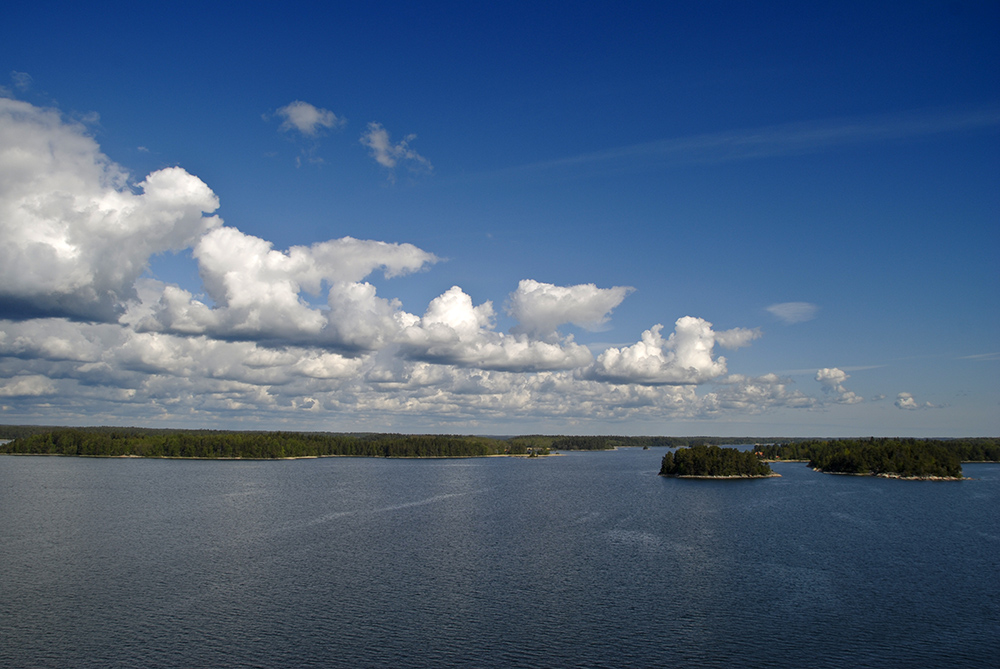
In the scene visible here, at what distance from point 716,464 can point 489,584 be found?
144m

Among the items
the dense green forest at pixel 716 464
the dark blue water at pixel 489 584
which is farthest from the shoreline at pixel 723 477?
the dark blue water at pixel 489 584

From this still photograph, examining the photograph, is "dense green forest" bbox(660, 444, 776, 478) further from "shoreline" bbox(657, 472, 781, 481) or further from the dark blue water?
the dark blue water

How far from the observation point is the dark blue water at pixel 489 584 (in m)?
40.8

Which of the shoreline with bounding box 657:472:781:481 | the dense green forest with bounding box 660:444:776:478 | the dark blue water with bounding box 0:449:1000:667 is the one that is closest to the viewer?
the dark blue water with bounding box 0:449:1000:667

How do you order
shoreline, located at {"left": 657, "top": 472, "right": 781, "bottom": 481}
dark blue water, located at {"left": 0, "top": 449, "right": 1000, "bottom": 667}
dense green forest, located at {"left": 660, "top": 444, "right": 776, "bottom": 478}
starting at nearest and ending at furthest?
dark blue water, located at {"left": 0, "top": 449, "right": 1000, "bottom": 667} < shoreline, located at {"left": 657, "top": 472, "right": 781, "bottom": 481} < dense green forest, located at {"left": 660, "top": 444, "right": 776, "bottom": 478}

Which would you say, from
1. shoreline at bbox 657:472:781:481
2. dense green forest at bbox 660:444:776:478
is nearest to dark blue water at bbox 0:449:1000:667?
shoreline at bbox 657:472:781:481

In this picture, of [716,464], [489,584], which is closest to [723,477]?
[716,464]

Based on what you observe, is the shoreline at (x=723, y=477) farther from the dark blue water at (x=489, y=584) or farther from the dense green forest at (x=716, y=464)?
the dark blue water at (x=489, y=584)

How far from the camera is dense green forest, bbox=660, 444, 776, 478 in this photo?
604 ft

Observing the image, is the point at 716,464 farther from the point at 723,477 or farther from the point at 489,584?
the point at 489,584

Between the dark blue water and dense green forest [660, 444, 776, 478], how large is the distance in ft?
228

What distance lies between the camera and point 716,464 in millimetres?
184500

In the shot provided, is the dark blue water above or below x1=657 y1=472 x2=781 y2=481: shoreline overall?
above

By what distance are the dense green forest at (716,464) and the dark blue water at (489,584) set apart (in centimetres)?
6950
